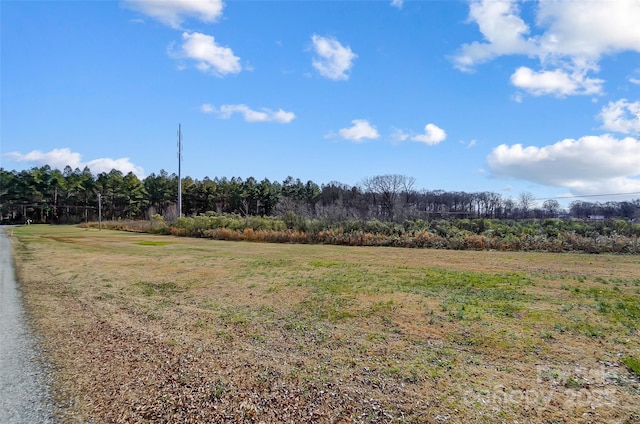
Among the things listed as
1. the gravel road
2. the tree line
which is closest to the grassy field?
the gravel road

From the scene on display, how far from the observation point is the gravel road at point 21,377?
316 cm

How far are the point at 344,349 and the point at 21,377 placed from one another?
3471 mm

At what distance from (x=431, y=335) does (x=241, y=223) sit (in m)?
26.4

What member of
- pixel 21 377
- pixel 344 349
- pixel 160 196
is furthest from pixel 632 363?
pixel 160 196

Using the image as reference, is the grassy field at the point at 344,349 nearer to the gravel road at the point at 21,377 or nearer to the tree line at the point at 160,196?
the gravel road at the point at 21,377

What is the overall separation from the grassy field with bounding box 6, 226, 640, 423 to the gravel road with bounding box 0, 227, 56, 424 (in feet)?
0.53

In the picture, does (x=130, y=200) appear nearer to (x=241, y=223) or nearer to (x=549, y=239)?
(x=241, y=223)

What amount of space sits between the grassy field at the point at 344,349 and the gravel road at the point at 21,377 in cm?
16

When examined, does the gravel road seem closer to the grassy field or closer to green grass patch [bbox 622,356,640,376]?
the grassy field

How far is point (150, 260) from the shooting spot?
46.1 feet

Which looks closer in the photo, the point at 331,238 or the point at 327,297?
the point at 327,297

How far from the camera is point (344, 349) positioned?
4.66 metres

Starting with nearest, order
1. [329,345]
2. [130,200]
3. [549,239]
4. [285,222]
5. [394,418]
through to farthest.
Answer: [394,418] < [329,345] < [549,239] < [285,222] < [130,200]

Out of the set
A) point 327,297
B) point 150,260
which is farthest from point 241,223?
point 327,297
